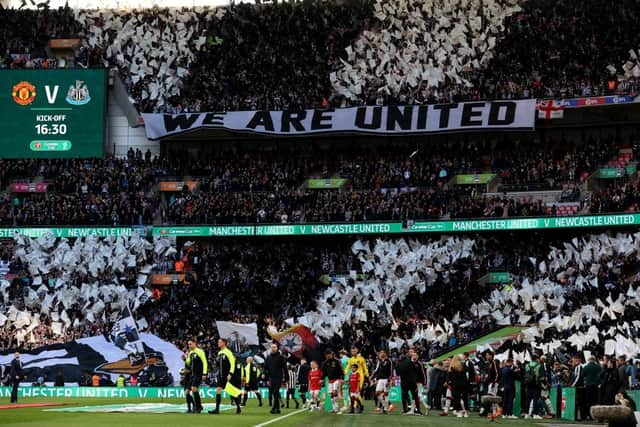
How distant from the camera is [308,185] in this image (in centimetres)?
5247

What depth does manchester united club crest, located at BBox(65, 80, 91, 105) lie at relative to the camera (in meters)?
52.8

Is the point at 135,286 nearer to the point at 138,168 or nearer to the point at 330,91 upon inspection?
the point at 138,168

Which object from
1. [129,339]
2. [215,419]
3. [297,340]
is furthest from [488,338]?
[215,419]

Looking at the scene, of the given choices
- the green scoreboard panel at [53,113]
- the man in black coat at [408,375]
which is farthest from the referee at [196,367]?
the green scoreboard panel at [53,113]

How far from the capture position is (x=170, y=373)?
3953 cm

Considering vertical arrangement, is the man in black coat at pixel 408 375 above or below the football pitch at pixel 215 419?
above

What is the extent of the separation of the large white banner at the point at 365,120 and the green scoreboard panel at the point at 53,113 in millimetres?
2784

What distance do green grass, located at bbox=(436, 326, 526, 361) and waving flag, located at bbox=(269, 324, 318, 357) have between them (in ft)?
15.8

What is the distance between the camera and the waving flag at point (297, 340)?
38438mm

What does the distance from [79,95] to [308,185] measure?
1242cm

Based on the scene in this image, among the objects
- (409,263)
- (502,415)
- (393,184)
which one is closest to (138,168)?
(393,184)

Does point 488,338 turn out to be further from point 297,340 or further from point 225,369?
point 225,369

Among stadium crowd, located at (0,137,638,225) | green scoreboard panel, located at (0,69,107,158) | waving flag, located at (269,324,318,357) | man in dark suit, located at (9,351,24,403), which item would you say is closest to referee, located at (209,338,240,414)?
man in dark suit, located at (9,351,24,403)

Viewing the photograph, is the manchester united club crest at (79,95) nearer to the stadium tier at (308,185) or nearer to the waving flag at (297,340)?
the stadium tier at (308,185)
